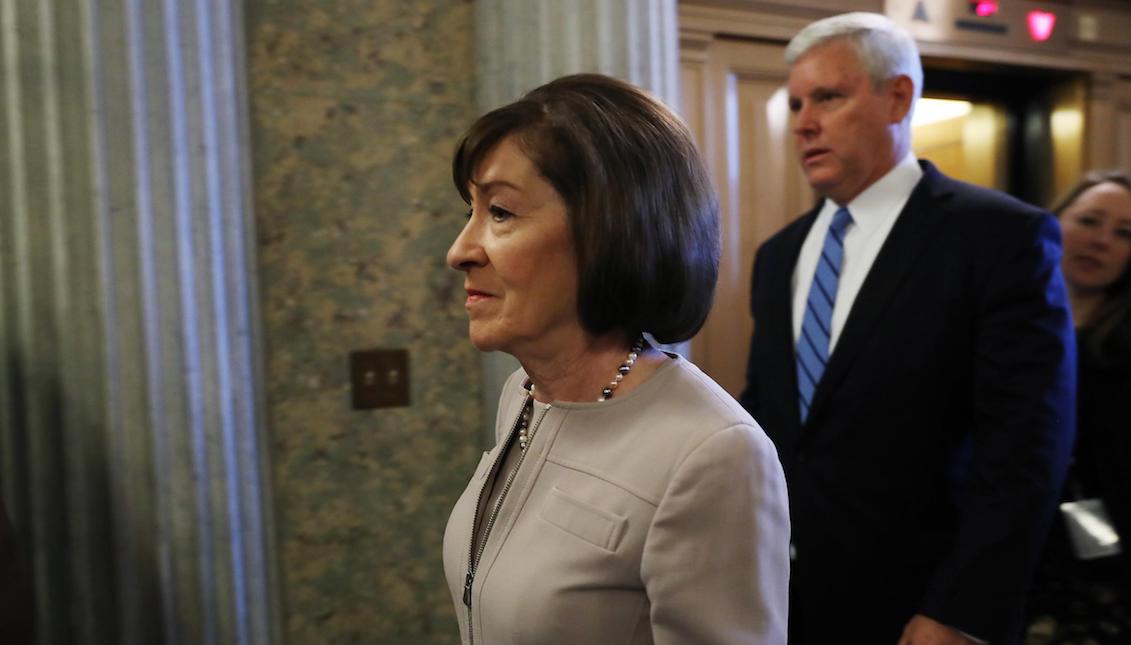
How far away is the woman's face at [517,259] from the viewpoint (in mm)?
1034

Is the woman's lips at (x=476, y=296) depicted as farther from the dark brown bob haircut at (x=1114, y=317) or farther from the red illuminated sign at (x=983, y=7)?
the red illuminated sign at (x=983, y=7)

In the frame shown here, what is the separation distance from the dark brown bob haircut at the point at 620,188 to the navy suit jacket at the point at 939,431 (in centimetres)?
84

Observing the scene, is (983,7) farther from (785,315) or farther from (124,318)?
(124,318)

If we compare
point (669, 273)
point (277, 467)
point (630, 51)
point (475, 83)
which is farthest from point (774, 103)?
point (669, 273)

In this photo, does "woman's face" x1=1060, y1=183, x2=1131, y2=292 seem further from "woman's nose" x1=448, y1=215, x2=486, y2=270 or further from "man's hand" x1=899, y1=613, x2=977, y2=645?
"woman's nose" x1=448, y1=215, x2=486, y2=270

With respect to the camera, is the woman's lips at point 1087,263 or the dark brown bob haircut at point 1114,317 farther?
the woman's lips at point 1087,263

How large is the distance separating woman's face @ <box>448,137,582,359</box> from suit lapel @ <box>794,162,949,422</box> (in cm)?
93

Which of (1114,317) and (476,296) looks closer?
(476,296)

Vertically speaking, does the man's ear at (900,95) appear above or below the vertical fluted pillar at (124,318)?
above

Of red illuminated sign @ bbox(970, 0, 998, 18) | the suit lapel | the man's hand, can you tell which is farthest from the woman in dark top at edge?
red illuminated sign @ bbox(970, 0, 998, 18)

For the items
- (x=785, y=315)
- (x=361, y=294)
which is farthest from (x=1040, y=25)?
(x=361, y=294)

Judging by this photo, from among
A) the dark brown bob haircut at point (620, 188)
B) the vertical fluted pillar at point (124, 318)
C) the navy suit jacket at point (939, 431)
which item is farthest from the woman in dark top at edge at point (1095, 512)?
the vertical fluted pillar at point (124, 318)

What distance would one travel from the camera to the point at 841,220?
2.03 meters

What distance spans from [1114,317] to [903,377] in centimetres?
93
